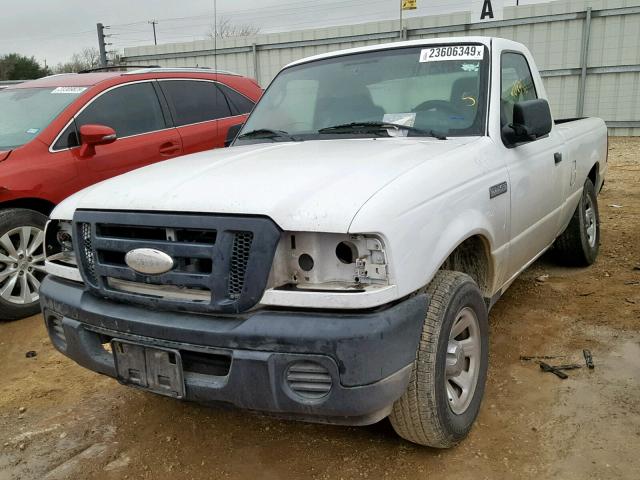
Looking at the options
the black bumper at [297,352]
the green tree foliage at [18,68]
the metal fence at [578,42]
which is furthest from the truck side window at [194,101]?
the green tree foliage at [18,68]

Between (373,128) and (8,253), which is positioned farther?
(8,253)

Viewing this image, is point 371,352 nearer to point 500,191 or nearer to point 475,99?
point 500,191

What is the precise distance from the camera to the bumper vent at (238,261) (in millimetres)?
2055

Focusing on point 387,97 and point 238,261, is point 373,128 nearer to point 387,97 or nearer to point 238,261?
point 387,97

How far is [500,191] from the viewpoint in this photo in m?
2.94

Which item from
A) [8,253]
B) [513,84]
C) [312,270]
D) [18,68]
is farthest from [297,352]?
[18,68]

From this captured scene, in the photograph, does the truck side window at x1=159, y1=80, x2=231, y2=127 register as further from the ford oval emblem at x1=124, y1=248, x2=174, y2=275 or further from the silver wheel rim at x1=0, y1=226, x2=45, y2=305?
the ford oval emblem at x1=124, y1=248, x2=174, y2=275

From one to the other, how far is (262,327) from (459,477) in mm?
1108

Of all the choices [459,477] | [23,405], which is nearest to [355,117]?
[459,477]

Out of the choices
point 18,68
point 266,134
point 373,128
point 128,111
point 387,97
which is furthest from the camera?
point 18,68

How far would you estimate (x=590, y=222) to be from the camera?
515 centimetres

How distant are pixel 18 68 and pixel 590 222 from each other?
1803 inches

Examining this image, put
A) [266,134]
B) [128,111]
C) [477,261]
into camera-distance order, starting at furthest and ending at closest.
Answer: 1. [128,111]
2. [266,134]
3. [477,261]

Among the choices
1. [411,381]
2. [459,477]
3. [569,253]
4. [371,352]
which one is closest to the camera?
[371,352]
